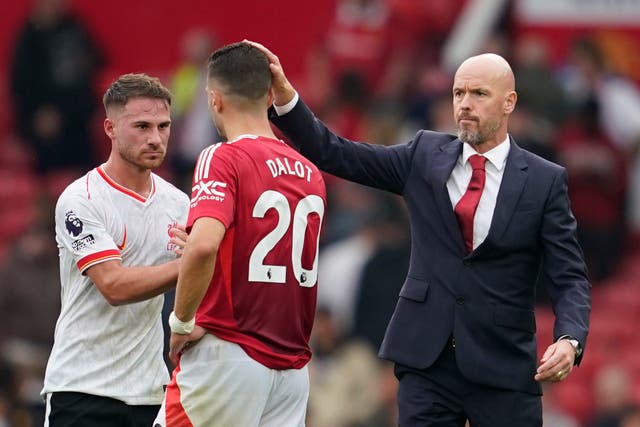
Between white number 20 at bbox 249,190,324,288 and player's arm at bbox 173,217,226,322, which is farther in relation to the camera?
white number 20 at bbox 249,190,324,288

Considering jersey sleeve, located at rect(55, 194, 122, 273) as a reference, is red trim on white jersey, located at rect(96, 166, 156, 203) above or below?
above

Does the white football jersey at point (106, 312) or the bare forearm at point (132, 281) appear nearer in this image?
the bare forearm at point (132, 281)

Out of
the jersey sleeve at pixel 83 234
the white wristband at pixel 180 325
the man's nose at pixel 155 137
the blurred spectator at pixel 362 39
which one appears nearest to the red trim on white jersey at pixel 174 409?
the white wristband at pixel 180 325

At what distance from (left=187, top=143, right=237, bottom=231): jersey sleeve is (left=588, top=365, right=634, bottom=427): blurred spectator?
6.65 metres

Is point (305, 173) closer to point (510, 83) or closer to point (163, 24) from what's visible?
point (510, 83)

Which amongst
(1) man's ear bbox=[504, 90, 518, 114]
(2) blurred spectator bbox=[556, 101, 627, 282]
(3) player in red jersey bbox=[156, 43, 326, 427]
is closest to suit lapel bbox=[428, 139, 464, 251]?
(1) man's ear bbox=[504, 90, 518, 114]

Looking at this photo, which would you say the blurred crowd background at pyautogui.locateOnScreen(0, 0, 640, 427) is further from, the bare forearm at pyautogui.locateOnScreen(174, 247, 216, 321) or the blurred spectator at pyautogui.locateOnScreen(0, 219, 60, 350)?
the bare forearm at pyautogui.locateOnScreen(174, 247, 216, 321)

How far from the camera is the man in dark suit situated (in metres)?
7.02

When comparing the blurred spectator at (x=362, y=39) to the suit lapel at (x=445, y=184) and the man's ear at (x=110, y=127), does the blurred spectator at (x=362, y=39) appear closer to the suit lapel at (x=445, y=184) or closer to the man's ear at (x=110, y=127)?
the suit lapel at (x=445, y=184)

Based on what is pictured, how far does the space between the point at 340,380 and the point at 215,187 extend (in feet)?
22.6

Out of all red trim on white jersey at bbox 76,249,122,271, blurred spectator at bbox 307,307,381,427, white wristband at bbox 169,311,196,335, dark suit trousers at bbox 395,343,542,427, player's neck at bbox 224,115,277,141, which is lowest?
blurred spectator at bbox 307,307,381,427

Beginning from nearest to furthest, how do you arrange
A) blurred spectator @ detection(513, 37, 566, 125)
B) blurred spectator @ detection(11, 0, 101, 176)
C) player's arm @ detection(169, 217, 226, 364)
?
1. player's arm @ detection(169, 217, 226, 364)
2. blurred spectator @ detection(513, 37, 566, 125)
3. blurred spectator @ detection(11, 0, 101, 176)

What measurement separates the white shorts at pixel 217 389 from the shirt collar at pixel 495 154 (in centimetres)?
130

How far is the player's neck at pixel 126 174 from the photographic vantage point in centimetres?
712
